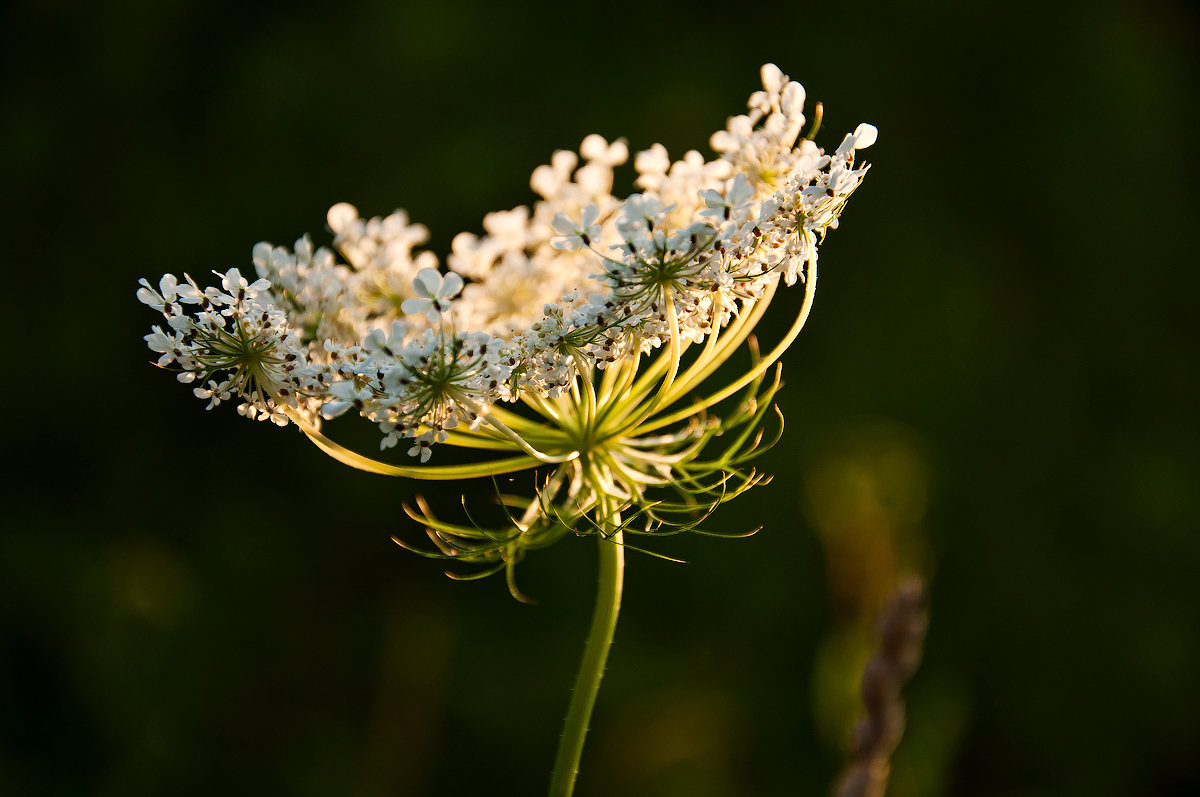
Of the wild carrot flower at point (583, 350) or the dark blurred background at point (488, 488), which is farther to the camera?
the dark blurred background at point (488, 488)

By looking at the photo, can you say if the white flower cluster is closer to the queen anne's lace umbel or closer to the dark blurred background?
the queen anne's lace umbel

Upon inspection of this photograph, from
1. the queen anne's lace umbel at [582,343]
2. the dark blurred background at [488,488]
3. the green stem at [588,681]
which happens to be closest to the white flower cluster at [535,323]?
the queen anne's lace umbel at [582,343]

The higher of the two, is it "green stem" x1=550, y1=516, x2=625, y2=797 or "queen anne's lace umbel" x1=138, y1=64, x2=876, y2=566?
"queen anne's lace umbel" x1=138, y1=64, x2=876, y2=566

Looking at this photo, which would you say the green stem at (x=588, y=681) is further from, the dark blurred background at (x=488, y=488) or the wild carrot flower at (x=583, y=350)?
the dark blurred background at (x=488, y=488)

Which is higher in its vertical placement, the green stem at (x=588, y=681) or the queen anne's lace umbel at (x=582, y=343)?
the queen anne's lace umbel at (x=582, y=343)

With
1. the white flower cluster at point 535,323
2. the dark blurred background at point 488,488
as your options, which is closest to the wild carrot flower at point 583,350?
→ the white flower cluster at point 535,323

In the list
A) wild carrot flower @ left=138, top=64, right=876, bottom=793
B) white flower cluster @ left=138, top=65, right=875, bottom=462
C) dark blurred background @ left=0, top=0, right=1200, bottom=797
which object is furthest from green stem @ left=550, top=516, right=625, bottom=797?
dark blurred background @ left=0, top=0, right=1200, bottom=797
